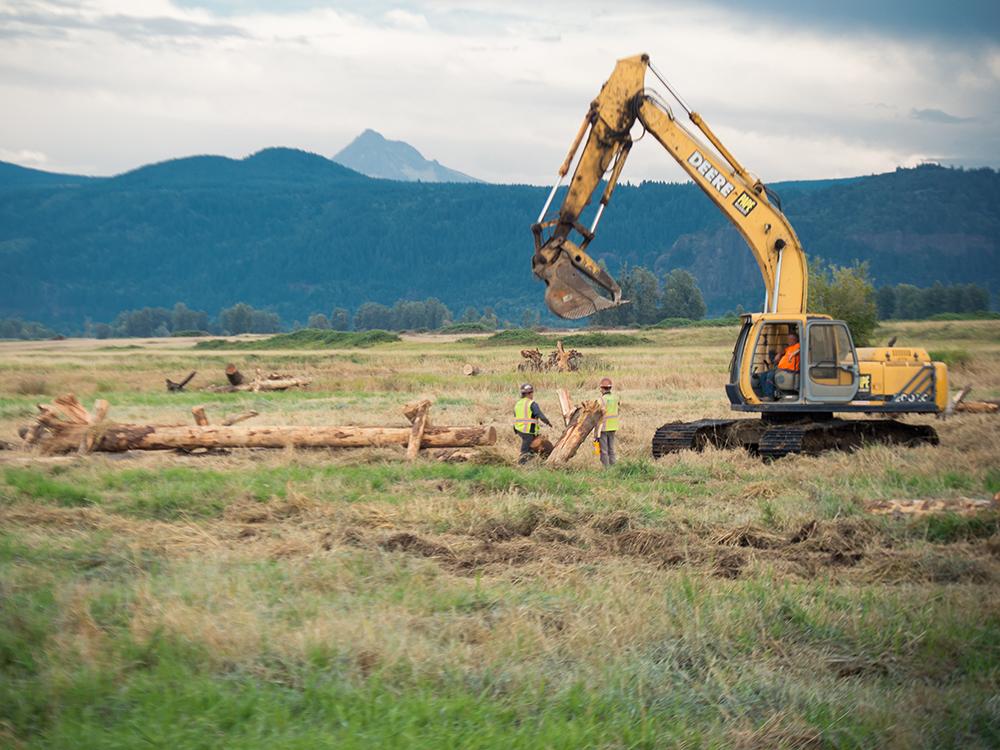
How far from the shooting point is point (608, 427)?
16.6m

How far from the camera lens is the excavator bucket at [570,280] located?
1902cm

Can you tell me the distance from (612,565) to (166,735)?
4.95 m

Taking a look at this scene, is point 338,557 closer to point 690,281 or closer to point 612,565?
point 612,565

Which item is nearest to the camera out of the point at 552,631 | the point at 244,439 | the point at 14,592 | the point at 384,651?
the point at 384,651

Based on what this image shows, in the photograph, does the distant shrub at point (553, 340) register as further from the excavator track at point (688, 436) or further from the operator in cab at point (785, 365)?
the operator in cab at point (785, 365)

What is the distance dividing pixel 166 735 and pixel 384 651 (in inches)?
64.2

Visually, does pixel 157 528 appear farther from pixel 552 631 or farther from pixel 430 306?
pixel 430 306

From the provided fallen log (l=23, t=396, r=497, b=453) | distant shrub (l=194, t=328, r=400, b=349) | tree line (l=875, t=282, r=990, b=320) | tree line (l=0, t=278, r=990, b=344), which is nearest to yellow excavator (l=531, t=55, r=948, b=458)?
fallen log (l=23, t=396, r=497, b=453)

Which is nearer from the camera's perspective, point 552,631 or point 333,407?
point 552,631

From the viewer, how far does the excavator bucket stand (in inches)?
749

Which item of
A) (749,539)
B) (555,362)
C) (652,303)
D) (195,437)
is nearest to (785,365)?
(749,539)

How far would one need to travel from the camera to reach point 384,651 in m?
7.44

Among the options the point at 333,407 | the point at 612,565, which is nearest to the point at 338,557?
the point at 612,565

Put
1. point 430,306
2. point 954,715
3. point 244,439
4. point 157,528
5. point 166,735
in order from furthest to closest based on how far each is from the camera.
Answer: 1. point 430,306
2. point 244,439
3. point 157,528
4. point 954,715
5. point 166,735
